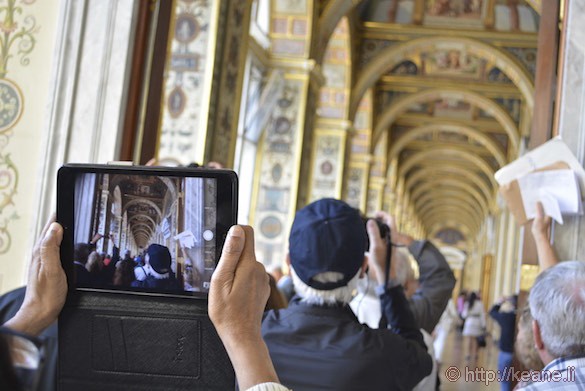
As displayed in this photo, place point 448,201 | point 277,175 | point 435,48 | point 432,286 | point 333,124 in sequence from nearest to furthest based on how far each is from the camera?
1. point 432,286
2. point 277,175
3. point 333,124
4. point 435,48
5. point 448,201

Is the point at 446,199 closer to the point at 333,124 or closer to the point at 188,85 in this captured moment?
the point at 333,124

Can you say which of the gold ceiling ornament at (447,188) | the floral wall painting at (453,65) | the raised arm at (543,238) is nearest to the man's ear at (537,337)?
the raised arm at (543,238)

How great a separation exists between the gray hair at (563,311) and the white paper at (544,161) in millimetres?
1810

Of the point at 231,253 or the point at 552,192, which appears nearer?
the point at 231,253

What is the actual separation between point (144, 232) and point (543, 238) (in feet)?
8.89

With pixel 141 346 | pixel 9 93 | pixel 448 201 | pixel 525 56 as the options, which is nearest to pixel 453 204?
pixel 448 201

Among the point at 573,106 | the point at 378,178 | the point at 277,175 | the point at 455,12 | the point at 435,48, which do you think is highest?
the point at 455,12

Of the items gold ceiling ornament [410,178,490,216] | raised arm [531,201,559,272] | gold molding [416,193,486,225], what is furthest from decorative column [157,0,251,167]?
gold molding [416,193,486,225]

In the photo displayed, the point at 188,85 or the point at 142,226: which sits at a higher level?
the point at 188,85

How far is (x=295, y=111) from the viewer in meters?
12.5

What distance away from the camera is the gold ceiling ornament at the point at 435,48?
17.4 m

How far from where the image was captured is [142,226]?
1.36 metres

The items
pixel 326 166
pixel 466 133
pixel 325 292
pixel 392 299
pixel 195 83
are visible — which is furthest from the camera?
pixel 466 133

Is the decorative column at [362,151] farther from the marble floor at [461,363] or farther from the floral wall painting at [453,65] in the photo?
the marble floor at [461,363]
